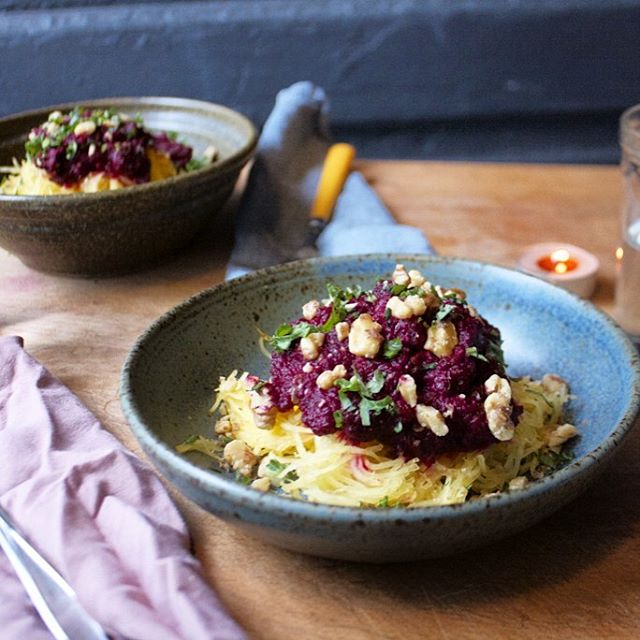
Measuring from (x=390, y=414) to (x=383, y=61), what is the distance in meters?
2.45

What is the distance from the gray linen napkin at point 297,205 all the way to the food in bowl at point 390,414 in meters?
0.68

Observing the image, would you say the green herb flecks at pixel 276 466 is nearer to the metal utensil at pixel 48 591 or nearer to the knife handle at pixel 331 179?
the metal utensil at pixel 48 591

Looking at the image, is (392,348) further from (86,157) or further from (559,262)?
(86,157)

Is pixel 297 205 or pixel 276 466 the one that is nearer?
pixel 276 466

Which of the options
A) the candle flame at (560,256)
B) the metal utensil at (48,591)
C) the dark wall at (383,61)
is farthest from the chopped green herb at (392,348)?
the dark wall at (383,61)

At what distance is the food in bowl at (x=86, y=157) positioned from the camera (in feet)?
5.65

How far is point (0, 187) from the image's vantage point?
75.2 inches

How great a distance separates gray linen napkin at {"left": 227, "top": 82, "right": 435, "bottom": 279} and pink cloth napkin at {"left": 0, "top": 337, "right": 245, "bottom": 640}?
657mm

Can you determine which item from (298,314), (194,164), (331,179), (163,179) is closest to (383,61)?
(331,179)

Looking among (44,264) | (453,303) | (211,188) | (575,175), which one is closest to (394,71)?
(575,175)

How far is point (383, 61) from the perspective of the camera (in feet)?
10.5

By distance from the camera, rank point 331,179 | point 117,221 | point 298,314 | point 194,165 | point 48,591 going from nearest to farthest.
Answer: point 48,591 < point 298,314 < point 117,221 < point 194,165 < point 331,179

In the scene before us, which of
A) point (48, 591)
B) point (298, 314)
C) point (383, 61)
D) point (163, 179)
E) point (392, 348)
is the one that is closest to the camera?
point (48, 591)

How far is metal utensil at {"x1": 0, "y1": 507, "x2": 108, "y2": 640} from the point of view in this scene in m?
0.88
